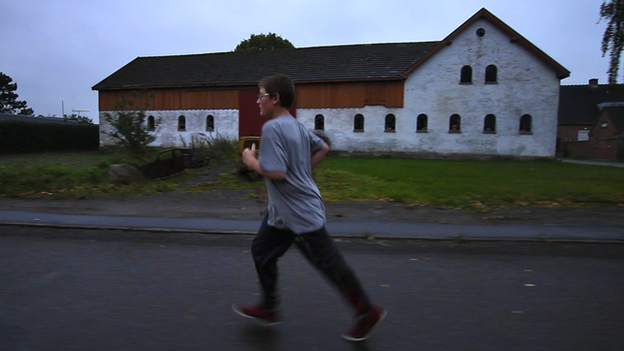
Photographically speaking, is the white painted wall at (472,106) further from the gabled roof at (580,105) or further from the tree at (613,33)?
the gabled roof at (580,105)

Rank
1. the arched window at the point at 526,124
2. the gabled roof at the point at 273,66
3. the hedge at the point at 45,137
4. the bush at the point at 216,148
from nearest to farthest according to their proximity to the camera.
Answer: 1. the bush at the point at 216,148
2. the arched window at the point at 526,124
3. the gabled roof at the point at 273,66
4. the hedge at the point at 45,137

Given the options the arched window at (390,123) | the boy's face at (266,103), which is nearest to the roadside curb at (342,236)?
the boy's face at (266,103)

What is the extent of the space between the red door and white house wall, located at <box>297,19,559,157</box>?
727 cm

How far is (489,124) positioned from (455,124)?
7.08 feet

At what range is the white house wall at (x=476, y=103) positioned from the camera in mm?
29141

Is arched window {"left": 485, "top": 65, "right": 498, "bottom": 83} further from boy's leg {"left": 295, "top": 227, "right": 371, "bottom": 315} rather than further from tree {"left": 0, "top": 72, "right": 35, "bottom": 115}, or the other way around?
tree {"left": 0, "top": 72, "right": 35, "bottom": 115}

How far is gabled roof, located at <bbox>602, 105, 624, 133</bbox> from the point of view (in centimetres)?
4397

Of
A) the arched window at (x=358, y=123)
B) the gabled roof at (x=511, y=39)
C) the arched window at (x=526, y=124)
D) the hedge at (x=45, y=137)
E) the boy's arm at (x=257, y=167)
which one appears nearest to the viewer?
the boy's arm at (x=257, y=167)

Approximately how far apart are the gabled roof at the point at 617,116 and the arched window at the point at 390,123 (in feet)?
87.0

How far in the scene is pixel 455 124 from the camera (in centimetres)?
3067

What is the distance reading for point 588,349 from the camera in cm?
309

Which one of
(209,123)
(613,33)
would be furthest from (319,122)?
(613,33)

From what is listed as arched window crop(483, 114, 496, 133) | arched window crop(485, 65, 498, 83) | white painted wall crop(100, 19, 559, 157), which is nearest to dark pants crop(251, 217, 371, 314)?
white painted wall crop(100, 19, 559, 157)

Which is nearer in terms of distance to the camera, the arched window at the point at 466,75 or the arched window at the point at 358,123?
the arched window at the point at 466,75
